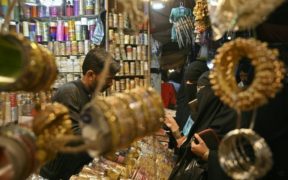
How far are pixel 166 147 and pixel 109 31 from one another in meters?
1.48

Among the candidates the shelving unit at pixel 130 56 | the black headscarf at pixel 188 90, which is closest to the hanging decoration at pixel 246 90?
the black headscarf at pixel 188 90

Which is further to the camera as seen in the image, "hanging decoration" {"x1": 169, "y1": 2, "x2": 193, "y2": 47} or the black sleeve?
"hanging decoration" {"x1": 169, "y1": 2, "x2": 193, "y2": 47}

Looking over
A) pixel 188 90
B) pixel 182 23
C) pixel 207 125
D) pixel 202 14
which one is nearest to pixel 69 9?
pixel 182 23

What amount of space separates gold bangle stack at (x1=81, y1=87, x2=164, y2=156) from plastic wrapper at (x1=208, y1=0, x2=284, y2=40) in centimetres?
20

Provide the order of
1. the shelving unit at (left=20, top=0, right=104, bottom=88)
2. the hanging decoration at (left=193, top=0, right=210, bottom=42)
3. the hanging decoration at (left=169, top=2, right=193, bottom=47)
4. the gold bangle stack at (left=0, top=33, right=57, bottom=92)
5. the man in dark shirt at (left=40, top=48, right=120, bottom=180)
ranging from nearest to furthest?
the gold bangle stack at (left=0, top=33, right=57, bottom=92)
the man in dark shirt at (left=40, top=48, right=120, bottom=180)
the hanging decoration at (left=193, top=0, right=210, bottom=42)
the shelving unit at (left=20, top=0, right=104, bottom=88)
the hanging decoration at (left=169, top=2, right=193, bottom=47)

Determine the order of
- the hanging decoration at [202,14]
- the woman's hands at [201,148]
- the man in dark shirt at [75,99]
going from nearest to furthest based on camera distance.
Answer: the woman's hands at [201,148] < the man in dark shirt at [75,99] < the hanging decoration at [202,14]

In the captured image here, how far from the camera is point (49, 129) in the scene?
31.3 inches

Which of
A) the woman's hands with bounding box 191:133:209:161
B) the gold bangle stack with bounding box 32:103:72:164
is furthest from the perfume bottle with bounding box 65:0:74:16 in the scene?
the gold bangle stack with bounding box 32:103:72:164

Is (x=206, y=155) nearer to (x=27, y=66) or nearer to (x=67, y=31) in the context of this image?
(x=27, y=66)

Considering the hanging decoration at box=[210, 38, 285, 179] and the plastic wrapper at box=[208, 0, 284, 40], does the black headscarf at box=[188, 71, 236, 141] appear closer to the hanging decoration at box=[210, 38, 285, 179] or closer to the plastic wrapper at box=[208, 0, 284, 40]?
the hanging decoration at box=[210, 38, 285, 179]

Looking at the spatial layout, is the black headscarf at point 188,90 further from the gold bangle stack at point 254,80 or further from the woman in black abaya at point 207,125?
the gold bangle stack at point 254,80

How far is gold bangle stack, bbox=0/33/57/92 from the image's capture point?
74 cm

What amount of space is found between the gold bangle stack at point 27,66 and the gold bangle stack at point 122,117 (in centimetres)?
15

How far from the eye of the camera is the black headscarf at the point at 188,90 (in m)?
3.54
